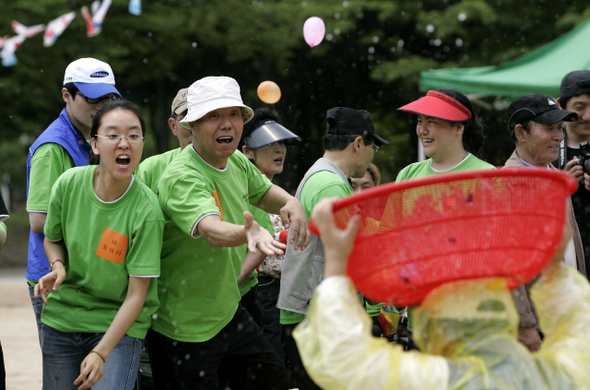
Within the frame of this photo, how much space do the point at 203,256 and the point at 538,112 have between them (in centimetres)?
218

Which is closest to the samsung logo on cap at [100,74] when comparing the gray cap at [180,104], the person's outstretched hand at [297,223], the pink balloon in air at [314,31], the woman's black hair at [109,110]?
the gray cap at [180,104]

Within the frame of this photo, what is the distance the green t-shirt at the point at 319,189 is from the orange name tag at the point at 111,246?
44.1 inches

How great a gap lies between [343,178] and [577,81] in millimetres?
1754

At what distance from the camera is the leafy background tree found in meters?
16.1

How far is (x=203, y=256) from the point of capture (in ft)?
12.0

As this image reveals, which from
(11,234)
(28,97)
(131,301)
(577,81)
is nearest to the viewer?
(131,301)

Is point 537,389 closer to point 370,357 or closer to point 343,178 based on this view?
point 370,357

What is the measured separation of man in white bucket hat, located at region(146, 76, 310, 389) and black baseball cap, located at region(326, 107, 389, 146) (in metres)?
0.69

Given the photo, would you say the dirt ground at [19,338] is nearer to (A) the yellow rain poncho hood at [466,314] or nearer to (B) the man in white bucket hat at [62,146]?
(B) the man in white bucket hat at [62,146]

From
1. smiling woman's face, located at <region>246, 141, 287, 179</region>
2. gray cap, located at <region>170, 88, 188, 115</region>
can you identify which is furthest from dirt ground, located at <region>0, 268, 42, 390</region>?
gray cap, located at <region>170, 88, 188, 115</region>

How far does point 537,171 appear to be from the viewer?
1925 mm

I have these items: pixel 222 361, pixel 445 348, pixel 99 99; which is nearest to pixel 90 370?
pixel 222 361

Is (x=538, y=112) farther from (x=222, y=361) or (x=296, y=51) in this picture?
(x=296, y=51)

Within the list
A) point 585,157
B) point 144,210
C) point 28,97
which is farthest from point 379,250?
point 28,97
